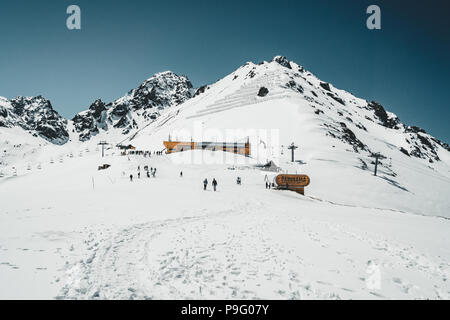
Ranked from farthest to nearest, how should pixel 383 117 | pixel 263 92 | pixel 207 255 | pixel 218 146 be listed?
pixel 383 117 < pixel 263 92 < pixel 218 146 < pixel 207 255

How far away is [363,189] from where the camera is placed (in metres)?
38.5

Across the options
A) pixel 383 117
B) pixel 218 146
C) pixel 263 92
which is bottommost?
pixel 218 146

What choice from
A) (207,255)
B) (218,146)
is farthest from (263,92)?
(207,255)

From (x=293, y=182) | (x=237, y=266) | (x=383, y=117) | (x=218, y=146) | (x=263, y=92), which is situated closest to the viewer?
(x=237, y=266)

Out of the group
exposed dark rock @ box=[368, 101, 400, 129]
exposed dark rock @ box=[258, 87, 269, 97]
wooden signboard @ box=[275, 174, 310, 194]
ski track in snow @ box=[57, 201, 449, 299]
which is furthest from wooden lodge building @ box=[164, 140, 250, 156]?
exposed dark rock @ box=[368, 101, 400, 129]

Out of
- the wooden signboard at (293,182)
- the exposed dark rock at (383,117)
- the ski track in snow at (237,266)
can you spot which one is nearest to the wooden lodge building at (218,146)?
the wooden signboard at (293,182)

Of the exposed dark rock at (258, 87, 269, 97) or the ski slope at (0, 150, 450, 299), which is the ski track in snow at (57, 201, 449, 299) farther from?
the exposed dark rock at (258, 87, 269, 97)

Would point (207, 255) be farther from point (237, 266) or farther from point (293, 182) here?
point (293, 182)

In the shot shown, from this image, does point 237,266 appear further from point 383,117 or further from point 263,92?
point 383,117

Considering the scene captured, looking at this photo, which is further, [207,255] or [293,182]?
[293,182]

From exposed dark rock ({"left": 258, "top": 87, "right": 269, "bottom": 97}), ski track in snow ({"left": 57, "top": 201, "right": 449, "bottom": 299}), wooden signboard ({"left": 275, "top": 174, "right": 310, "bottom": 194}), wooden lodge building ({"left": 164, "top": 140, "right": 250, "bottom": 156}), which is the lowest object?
ski track in snow ({"left": 57, "top": 201, "right": 449, "bottom": 299})

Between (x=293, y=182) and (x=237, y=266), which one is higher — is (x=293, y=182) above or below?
above

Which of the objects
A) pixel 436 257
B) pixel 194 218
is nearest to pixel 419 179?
pixel 436 257
